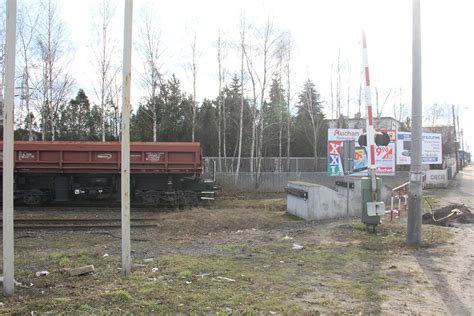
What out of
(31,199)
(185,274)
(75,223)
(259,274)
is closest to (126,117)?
(185,274)

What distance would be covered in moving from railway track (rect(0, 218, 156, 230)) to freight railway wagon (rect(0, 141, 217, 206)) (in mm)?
4362

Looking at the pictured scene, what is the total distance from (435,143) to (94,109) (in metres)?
30.0

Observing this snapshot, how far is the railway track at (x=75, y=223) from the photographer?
13107 mm

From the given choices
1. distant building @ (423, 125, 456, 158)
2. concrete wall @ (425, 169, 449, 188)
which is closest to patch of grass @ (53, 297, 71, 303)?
concrete wall @ (425, 169, 449, 188)

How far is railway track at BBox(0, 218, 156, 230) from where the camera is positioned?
13107 millimetres

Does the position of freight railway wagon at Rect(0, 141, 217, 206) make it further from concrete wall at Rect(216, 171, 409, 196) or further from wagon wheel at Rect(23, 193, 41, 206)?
concrete wall at Rect(216, 171, 409, 196)

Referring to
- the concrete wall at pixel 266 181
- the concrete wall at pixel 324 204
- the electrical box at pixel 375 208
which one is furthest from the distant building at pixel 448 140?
the electrical box at pixel 375 208

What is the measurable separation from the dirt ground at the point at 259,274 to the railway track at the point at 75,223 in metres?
1.31

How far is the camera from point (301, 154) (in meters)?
50.3

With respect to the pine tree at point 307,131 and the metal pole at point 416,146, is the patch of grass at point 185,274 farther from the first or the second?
the pine tree at point 307,131

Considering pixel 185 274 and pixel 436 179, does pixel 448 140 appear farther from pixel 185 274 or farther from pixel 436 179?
pixel 185 274

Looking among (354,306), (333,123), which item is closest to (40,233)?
(354,306)

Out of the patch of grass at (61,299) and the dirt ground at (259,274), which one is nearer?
the patch of grass at (61,299)

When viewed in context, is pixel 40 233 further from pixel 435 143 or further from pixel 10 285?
pixel 435 143
